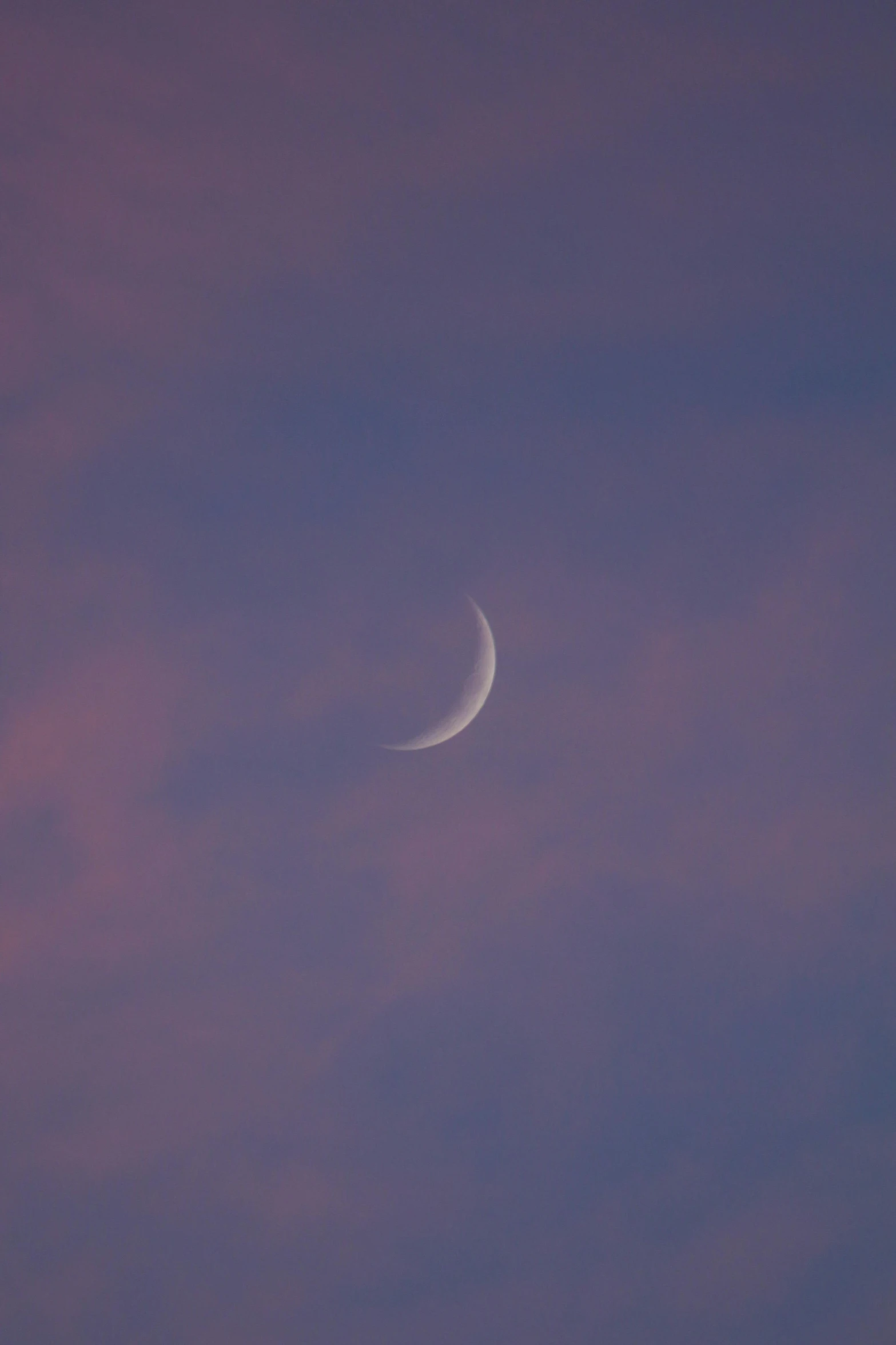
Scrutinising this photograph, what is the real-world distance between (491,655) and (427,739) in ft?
3.48

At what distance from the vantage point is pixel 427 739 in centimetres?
1309

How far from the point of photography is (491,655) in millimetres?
12867
